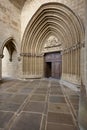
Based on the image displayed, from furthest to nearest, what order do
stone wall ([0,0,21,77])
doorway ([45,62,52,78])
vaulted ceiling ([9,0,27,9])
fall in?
doorway ([45,62,52,78]), vaulted ceiling ([9,0,27,9]), stone wall ([0,0,21,77])

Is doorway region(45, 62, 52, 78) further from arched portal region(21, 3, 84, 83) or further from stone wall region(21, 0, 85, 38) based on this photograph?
stone wall region(21, 0, 85, 38)

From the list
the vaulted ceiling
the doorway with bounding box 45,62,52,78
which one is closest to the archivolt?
the doorway with bounding box 45,62,52,78

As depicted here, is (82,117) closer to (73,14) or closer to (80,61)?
(80,61)

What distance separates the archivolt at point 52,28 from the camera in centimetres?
419

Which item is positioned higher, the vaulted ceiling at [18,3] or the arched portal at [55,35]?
the vaulted ceiling at [18,3]

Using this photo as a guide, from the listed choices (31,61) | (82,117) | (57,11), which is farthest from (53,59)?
(82,117)

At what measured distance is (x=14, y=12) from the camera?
6062 millimetres

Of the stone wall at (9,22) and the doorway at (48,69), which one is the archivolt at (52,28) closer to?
the stone wall at (9,22)

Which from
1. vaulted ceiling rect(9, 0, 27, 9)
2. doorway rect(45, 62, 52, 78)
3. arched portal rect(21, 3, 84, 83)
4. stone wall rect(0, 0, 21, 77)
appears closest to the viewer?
arched portal rect(21, 3, 84, 83)

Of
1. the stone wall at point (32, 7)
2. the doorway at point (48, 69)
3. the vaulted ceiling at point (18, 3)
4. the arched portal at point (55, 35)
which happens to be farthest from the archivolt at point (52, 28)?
the vaulted ceiling at point (18, 3)

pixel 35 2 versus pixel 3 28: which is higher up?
pixel 35 2

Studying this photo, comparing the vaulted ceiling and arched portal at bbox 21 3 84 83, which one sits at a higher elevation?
the vaulted ceiling

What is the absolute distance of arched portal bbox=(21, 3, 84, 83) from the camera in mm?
4156

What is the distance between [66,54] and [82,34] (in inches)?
63.6
